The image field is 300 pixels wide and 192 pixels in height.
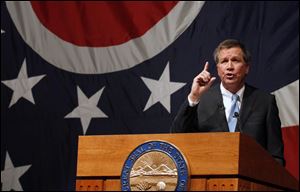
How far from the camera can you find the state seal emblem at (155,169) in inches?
93.1

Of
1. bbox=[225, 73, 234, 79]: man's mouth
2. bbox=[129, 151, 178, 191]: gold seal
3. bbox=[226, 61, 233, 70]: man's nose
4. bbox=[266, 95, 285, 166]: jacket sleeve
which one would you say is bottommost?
bbox=[129, 151, 178, 191]: gold seal

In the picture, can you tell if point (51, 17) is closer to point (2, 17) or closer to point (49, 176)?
point (2, 17)

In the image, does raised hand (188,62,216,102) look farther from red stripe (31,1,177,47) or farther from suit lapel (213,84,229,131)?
red stripe (31,1,177,47)

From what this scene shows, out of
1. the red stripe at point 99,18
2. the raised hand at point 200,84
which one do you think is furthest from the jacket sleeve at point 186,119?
the red stripe at point 99,18

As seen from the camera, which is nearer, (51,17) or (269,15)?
(269,15)

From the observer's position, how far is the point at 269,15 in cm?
475

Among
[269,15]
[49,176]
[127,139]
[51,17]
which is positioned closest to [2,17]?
[51,17]

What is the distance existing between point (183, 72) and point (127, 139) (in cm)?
246

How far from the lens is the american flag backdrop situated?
477 cm

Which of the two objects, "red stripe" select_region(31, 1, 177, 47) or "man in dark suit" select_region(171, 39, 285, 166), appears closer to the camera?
"man in dark suit" select_region(171, 39, 285, 166)

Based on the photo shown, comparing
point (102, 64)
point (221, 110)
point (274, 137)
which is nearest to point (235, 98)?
point (221, 110)

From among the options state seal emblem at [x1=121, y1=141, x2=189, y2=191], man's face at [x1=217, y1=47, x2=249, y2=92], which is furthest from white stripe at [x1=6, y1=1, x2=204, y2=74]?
state seal emblem at [x1=121, y1=141, x2=189, y2=191]

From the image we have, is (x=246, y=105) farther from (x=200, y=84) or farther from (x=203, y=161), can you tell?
(x=203, y=161)

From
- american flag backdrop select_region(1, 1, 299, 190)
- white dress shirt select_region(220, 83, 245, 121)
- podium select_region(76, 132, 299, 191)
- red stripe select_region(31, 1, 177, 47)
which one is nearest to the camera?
podium select_region(76, 132, 299, 191)
